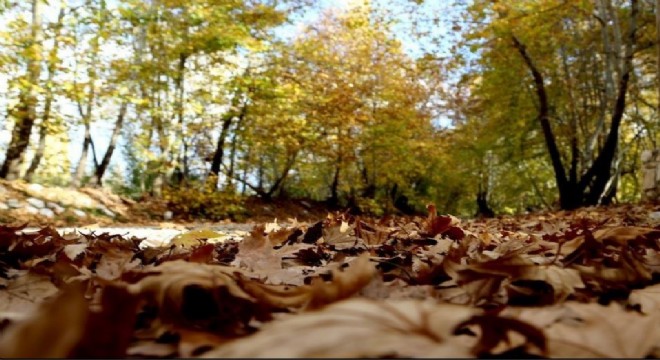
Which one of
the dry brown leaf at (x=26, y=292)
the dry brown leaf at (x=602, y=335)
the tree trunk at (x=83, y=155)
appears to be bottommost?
the dry brown leaf at (x=26, y=292)

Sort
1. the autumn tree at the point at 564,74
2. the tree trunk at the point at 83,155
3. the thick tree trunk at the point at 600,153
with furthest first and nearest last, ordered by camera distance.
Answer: the tree trunk at the point at 83,155 < the autumn tree at the point at 564,74 < the thick tree trunk at the point at 600,153

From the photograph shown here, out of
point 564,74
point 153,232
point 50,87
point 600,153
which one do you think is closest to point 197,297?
point 153,232

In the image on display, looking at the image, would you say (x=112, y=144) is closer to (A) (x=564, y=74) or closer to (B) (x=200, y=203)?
(B) (x=200, y=203)

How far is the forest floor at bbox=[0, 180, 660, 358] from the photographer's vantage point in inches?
16.2

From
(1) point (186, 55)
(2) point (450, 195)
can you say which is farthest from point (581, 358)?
(2) point (450, 195)

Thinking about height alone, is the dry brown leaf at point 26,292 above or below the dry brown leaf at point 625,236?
below

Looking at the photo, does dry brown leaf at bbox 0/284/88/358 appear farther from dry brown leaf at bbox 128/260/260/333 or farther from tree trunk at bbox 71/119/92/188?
tree trunk at bbox 71/119/92/188

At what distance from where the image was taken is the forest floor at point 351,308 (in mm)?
411

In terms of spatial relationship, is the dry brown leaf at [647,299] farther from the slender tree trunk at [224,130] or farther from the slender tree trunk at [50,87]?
the slender tree trunk at [224,130]

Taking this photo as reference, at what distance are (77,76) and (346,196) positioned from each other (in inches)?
A: 456

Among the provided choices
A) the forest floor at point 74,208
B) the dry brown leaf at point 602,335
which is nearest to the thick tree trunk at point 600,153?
the forest floor at point 74,208

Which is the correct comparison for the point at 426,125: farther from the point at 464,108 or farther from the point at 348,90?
the point at 348,90

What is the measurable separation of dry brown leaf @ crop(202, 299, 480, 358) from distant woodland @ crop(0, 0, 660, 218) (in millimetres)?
7347

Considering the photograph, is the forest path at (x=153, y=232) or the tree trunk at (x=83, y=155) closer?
the forest path at (x=153, y=232)
